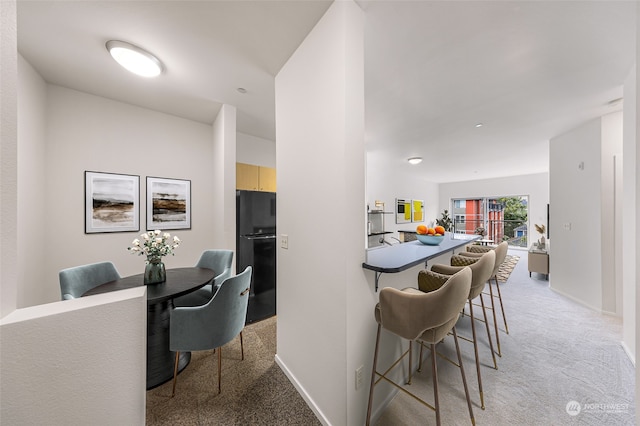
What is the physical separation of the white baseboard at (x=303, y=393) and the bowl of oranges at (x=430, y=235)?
5.67 feet

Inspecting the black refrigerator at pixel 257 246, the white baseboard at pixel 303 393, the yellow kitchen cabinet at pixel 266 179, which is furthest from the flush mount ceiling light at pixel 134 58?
the white baseboard at pixel 303 393

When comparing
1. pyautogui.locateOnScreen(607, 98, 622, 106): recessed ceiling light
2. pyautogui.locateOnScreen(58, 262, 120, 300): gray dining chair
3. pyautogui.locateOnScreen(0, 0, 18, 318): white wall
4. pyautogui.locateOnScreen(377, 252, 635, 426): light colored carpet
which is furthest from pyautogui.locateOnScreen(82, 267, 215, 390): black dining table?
pyautogui.locateOnScreen(607, 98, 622, 106): recessed ceiling light

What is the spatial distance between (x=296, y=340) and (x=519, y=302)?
374 cm

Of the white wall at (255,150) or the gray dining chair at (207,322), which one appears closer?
the gray dining chair at (207,322)

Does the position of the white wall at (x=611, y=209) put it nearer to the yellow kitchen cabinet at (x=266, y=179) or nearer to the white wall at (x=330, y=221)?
the white wall at (x=330, y=221)

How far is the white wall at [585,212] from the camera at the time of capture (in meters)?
2.95

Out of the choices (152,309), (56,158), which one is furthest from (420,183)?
(56,158)

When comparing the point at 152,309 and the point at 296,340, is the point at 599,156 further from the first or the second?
the point at 152,309

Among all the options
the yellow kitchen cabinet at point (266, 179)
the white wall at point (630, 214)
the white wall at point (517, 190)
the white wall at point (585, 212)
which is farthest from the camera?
the white wall at point (517, 190)

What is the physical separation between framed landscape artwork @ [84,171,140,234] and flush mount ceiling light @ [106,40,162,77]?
1477 mm

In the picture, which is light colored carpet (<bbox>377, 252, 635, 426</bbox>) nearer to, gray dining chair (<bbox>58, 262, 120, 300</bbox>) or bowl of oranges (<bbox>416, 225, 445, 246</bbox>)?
bowl of oranges (<bbox>416, 225, 445, 246</bbox>)

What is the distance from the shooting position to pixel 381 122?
10.8 feet

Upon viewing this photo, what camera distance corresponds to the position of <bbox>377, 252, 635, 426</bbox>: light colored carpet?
150cm

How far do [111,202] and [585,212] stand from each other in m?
6.63
